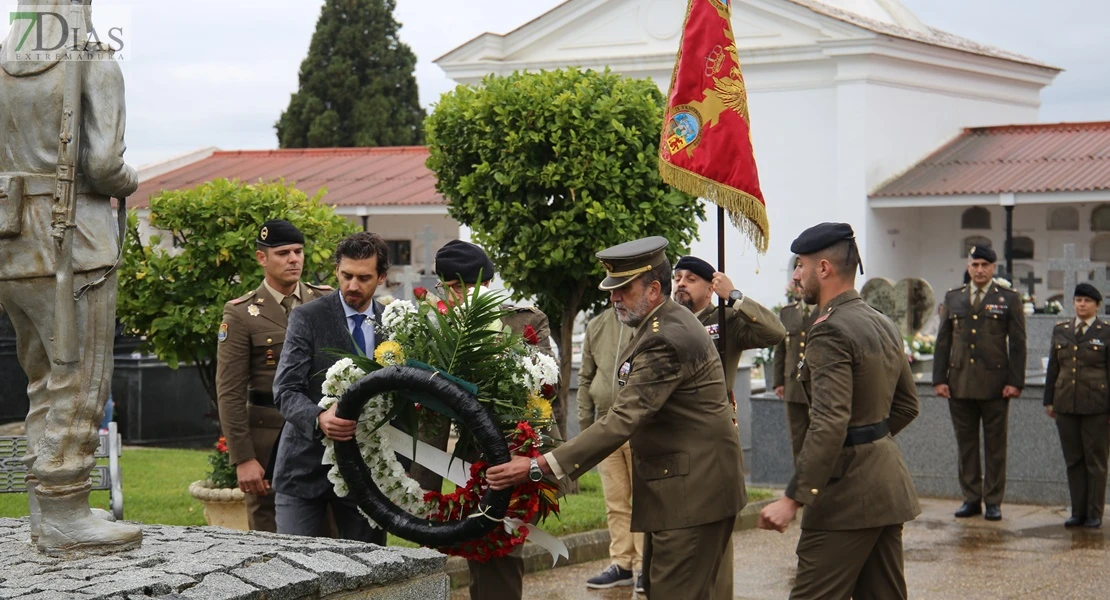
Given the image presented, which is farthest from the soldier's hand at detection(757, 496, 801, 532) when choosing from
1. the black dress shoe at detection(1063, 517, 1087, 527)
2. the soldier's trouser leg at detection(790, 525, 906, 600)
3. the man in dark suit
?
the black dress shoe at detection(1063, 517, 1087, 527)

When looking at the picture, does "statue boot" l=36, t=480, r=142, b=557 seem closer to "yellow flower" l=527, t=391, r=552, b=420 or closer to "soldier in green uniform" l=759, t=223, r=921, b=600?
"yellow flower" l=527, t=391, r=552, b=420

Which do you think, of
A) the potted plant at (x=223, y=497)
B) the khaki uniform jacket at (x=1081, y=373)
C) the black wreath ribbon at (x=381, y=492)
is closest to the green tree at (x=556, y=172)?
the khaki uniform jacket at (x=1081, y=373)

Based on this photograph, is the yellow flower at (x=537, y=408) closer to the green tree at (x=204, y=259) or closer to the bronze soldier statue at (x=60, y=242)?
the bronze soldier statue at (x=60, y=242)

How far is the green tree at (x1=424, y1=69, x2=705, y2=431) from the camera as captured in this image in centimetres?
1082

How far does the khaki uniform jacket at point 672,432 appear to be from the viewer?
17.8ft

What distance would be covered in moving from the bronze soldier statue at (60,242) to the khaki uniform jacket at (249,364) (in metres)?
1.59

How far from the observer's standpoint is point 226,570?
496cm

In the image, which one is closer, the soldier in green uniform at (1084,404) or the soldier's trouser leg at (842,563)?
the soldier's trouser leg at (842,563)

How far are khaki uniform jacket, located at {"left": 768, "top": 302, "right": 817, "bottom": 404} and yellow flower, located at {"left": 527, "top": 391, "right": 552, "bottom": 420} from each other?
4.22 m

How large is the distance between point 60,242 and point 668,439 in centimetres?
240

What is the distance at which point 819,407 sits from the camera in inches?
221

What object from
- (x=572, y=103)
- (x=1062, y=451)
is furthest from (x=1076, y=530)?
(x=572, y=103)

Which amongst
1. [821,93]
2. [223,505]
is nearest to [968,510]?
[223,505]

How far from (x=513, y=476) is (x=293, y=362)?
1.47 metres
